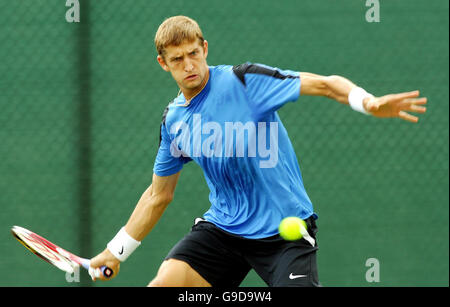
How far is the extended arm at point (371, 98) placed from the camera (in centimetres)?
264

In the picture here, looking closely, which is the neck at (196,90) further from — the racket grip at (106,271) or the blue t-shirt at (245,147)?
the racket grip at (106,271)

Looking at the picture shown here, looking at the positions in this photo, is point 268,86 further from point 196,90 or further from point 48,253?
point 48,253

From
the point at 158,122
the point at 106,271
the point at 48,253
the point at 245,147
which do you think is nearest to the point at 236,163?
the point at 245,147

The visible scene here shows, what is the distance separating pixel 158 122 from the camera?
4.56 m

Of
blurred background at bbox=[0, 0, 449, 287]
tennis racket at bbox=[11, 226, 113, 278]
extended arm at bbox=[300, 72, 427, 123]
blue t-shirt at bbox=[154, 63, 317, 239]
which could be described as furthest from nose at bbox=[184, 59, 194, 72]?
blurred background at bbox=[0, 0, 449, 287]

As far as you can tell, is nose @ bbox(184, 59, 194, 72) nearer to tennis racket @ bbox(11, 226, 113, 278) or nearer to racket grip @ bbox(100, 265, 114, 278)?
racket grip @ bbox(100, 265, 114, 278)

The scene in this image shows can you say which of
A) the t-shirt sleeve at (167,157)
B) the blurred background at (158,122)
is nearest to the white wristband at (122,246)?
the t-shirt sleeve at (167,157)

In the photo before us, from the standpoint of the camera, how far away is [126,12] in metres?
4.54

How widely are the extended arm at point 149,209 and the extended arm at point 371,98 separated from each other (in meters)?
0.85

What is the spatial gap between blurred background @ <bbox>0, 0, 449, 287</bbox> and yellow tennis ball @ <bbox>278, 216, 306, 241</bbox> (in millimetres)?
1463

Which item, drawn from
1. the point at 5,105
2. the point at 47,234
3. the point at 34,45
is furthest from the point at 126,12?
the point at 47,234

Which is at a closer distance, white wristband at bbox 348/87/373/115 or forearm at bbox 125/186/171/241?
white wristband at bbox 348/87/373/115

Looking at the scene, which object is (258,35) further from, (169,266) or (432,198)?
(169,266)

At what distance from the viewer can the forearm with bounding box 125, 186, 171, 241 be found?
3469mm
